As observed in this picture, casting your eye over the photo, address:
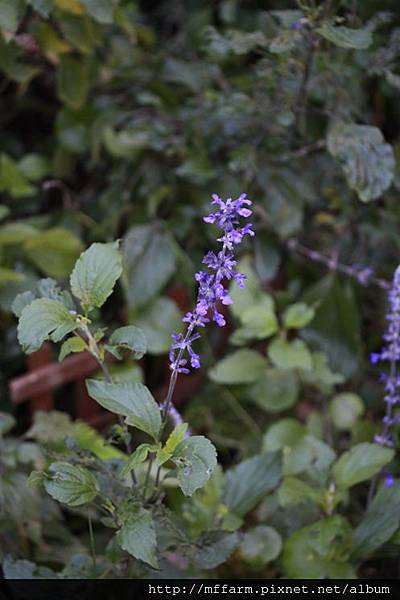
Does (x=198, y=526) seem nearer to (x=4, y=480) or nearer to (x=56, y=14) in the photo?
(x=4, y=480)

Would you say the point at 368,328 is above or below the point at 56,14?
below

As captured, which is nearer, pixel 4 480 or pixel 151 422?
pixel 151 422

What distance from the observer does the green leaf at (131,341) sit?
2.94 ft

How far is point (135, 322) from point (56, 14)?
2.11 feet

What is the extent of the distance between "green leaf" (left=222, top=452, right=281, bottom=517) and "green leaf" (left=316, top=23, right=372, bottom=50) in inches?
25.4

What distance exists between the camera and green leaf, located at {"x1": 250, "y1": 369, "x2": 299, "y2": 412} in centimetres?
149

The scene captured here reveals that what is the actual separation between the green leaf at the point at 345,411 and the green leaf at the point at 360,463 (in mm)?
374

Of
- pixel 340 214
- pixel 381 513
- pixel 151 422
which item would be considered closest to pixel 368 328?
pixel 340 214

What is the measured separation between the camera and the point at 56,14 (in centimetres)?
153

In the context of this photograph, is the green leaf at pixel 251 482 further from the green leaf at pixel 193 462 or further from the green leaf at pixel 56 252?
the green leaf at pixel 56 252

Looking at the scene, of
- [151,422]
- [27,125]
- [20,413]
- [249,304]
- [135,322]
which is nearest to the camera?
[151,422]

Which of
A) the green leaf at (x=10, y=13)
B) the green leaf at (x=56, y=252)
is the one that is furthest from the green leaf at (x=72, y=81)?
the green leaf at (x=10, y=13)

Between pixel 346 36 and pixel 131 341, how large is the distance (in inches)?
23.9

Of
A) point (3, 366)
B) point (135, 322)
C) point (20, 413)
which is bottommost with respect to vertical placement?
point (20, 413)
